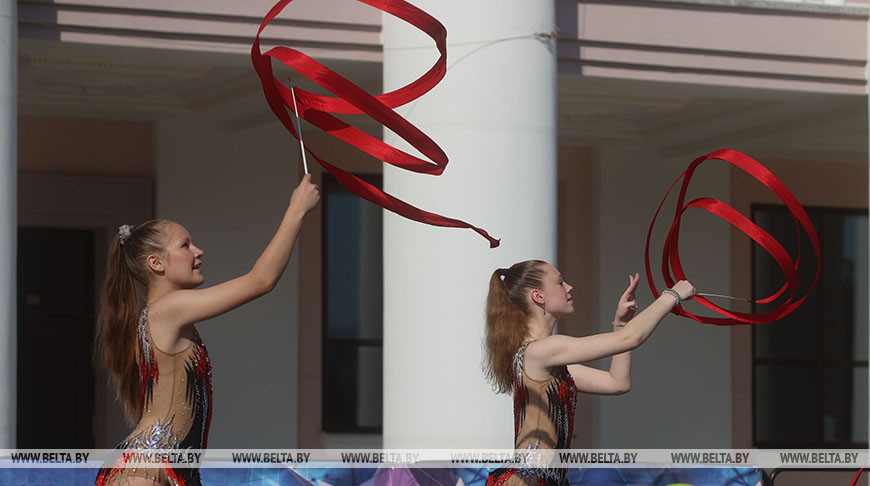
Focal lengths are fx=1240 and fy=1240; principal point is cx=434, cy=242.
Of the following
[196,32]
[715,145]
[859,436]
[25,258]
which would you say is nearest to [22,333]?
[25,258]

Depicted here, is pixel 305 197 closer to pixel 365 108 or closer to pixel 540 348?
pixel 365 108

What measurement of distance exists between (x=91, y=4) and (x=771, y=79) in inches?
183

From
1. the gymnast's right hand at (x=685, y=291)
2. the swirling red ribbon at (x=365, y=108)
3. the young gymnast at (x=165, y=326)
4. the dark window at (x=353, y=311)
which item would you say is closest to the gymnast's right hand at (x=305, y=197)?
the young gymnast at (x=165, y=326)

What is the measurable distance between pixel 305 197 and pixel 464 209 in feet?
12.4

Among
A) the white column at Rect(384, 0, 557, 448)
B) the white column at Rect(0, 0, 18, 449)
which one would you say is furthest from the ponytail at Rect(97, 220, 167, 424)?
the white column at Rect(384, 0, 557, 448)

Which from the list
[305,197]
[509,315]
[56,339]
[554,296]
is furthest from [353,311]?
[305,197]

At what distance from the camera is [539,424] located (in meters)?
4.34

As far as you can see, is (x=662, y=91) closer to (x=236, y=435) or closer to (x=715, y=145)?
(x=715, y=145)

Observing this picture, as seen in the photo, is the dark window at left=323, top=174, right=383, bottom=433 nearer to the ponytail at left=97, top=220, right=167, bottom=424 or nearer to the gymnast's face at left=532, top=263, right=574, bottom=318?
the gymnast's face at left=532, top=263, right=574, bottom=318

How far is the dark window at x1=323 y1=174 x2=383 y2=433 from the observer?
444 inches

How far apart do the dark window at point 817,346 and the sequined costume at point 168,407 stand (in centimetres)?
915

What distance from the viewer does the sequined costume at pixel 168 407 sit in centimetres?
383

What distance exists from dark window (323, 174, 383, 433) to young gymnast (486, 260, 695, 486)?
670cm

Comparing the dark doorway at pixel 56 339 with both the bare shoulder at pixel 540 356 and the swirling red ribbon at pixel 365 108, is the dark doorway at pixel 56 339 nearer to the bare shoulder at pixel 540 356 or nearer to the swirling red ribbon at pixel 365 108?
the swirling red ribbon at pixel 365 108
